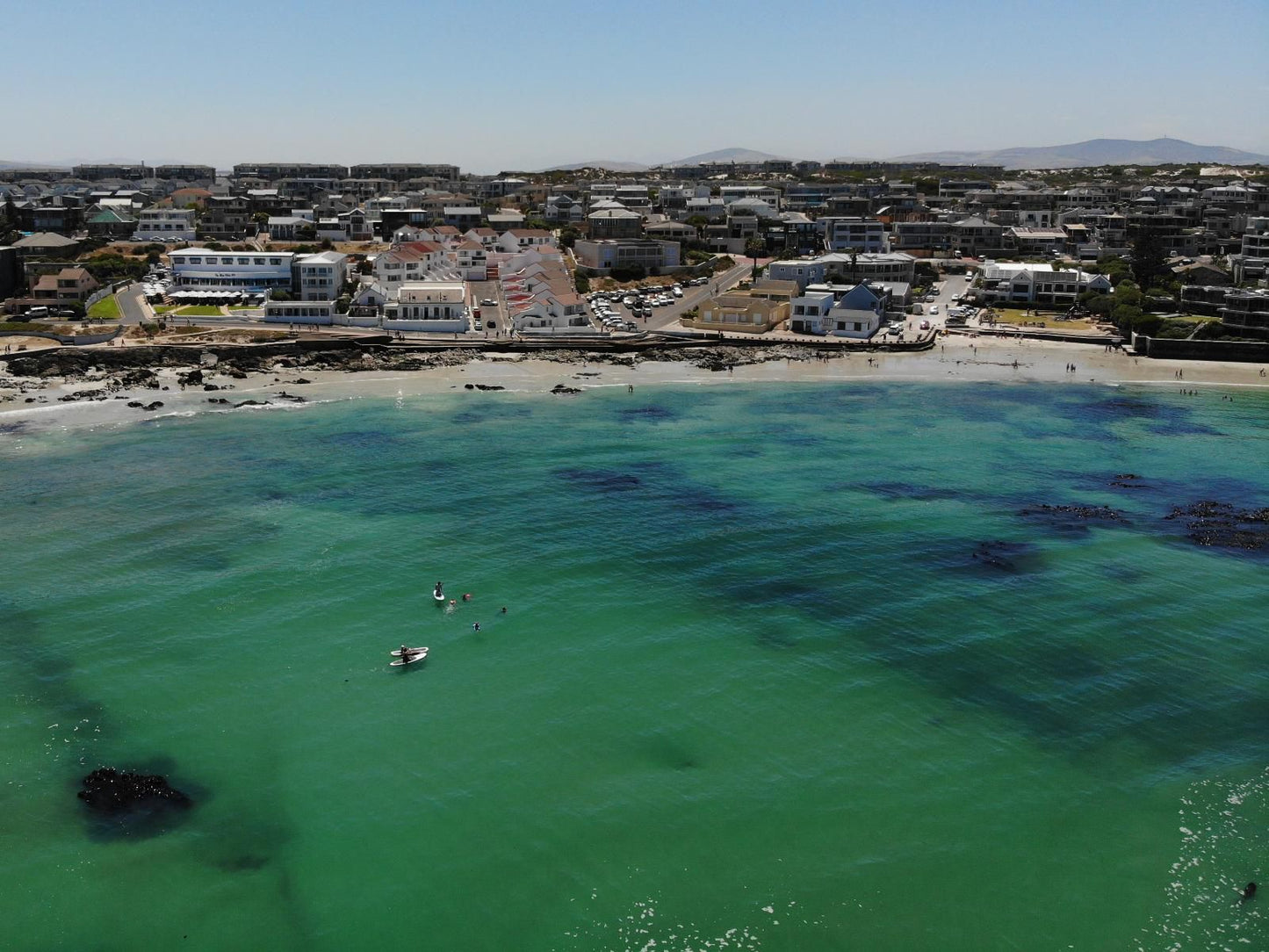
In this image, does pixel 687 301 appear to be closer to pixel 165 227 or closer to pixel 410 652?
pixel 165 227

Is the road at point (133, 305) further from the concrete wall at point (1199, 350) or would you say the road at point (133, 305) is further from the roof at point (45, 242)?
the concrete wall at point (1199, 350)

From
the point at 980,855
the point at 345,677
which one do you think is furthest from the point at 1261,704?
the point at 345,677

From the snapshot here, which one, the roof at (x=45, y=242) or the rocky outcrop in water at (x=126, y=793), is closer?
the rocky outcrop in water at (x=126, y=793)

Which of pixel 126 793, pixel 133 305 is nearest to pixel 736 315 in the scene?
pixel 133 305

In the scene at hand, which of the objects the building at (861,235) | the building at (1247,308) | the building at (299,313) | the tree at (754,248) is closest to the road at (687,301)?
the tree at (754,248)

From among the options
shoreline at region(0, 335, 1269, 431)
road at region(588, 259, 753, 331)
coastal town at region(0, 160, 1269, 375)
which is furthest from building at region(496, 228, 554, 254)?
shoreline at region(0, 335, 1269, 431)

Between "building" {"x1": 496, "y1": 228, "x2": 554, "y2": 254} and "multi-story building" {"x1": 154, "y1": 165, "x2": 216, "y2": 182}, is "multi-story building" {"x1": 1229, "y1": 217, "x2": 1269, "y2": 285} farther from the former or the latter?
"multi-story building" {"x1": 154, "y1": 165, "x2": 216, "y2": 182}
